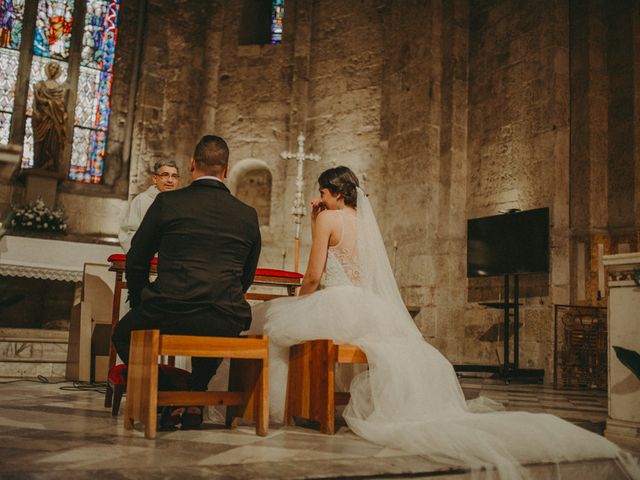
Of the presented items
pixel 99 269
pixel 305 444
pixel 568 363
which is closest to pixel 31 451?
pixel 305 444

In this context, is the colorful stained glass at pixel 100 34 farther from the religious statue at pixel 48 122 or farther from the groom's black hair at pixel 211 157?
the groom's black hair at pixel 211 157

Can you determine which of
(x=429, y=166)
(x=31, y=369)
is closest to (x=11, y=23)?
(x=31, y=369)

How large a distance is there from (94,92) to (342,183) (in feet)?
31.1

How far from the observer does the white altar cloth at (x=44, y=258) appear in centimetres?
766

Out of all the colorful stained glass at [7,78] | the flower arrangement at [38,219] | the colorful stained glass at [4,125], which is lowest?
the flower arrangement at [38,219]

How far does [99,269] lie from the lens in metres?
7.20

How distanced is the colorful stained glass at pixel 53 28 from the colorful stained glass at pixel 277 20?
363 cm

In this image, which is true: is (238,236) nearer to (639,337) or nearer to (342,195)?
(342,195)

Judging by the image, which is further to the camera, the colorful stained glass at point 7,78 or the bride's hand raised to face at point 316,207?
the colorful stained glass at point 7,78

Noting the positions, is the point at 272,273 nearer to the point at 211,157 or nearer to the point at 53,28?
the point at 211,157

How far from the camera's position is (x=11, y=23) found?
12.0 m

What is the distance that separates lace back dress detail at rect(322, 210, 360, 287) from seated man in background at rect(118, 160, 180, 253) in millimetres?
1752

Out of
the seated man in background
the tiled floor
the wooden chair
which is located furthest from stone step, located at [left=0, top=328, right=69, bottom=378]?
the tiled floor

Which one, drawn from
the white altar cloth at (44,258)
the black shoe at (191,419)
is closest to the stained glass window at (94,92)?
the white altar cloth at (44,258)
